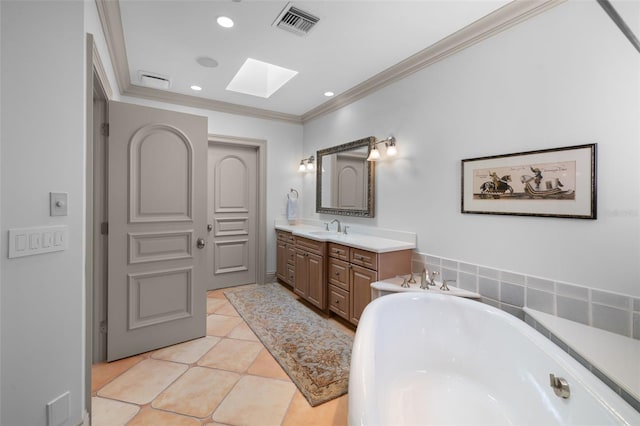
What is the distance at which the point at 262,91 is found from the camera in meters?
3.53

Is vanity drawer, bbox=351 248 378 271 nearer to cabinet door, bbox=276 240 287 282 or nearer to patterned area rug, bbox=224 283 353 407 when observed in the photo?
patterned area rug, bbox=224 283 353 407

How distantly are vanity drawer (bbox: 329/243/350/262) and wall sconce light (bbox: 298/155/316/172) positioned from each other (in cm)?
157

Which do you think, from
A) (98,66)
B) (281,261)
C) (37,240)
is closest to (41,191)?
(37,240)

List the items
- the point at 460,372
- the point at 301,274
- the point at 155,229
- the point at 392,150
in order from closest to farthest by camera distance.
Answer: the point at 460,372
the point at 155,229
the point at 392,150
the point at 301,274

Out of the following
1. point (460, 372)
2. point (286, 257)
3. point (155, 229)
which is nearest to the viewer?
point (460, 372)

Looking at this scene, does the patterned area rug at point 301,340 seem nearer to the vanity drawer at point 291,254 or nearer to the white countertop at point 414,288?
the vanity drawer at point 291,254

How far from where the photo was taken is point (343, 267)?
2754 mm

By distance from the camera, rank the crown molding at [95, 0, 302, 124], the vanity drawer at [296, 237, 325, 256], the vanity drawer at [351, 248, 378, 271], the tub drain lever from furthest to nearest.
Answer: the vanity drawer at [296, 237, 325, 256] → the vanity drawer at [351, 248, 378, 271] → the crown molding at [95, 0, 302, 124] → the tub drain lever

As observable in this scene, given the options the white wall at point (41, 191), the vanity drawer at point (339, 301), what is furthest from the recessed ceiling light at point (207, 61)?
the vanity drawer at point (339, 301)

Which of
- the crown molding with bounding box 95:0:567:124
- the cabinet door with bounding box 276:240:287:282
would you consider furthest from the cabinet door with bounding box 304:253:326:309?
the crown molding with bounding box 95:0:567:124

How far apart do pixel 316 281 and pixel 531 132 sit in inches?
89.6

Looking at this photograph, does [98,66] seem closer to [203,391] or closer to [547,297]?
[203,391]

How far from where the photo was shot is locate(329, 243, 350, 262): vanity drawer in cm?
272

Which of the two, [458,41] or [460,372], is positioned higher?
[458,41]
